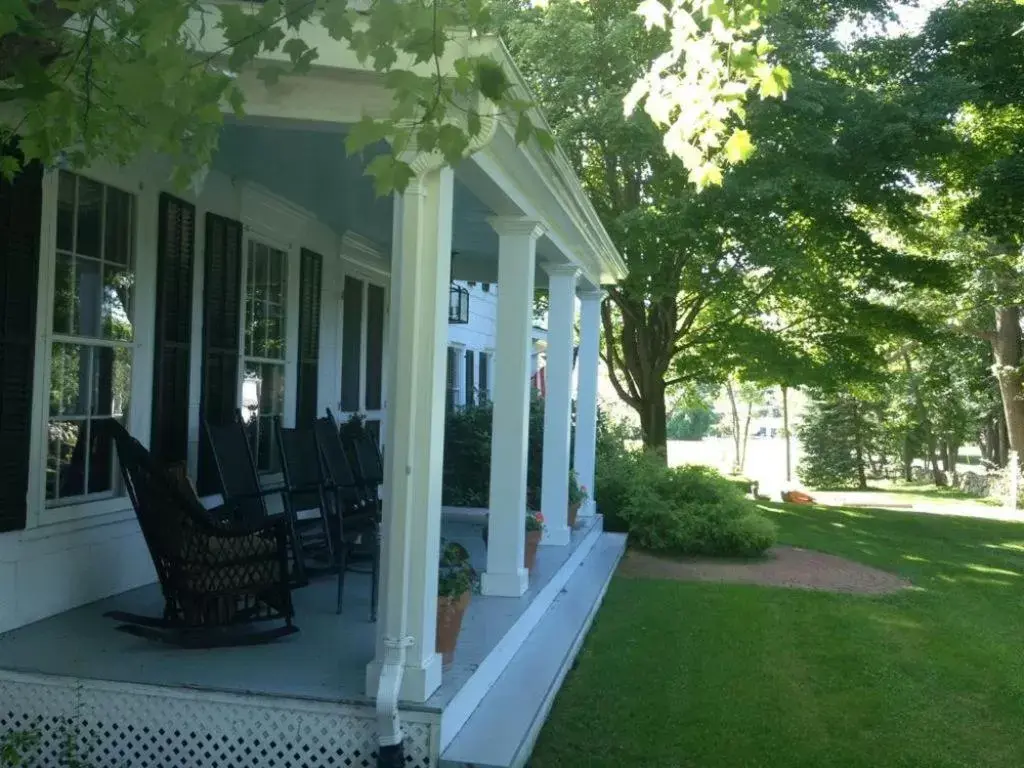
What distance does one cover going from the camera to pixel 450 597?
415 centimetres

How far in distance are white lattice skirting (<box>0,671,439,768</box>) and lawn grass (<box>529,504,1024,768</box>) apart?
967 millimetres

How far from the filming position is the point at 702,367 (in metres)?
16.6

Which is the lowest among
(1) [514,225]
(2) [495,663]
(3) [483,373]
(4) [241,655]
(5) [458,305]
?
(2) [495,663]

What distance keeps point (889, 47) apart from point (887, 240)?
5.41m

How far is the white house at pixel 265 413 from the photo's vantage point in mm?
3732

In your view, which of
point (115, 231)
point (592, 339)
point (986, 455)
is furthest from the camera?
point (986, 455)

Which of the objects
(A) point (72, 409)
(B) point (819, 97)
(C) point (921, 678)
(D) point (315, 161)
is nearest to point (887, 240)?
(B) point (819, 97)

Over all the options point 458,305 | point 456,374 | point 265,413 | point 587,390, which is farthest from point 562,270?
point 456,374

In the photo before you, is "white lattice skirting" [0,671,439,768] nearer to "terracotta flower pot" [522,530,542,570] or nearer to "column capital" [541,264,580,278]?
"terracotta flower pot" [522,530,542,570]

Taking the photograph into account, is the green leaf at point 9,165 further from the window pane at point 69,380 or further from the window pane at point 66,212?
the window pane at point 69,380

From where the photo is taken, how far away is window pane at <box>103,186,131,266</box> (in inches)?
194

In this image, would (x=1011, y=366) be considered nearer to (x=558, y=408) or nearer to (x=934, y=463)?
(x=934, y=463)

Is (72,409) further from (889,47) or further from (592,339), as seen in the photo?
(889,47)

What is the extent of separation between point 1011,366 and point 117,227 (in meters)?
23.0
